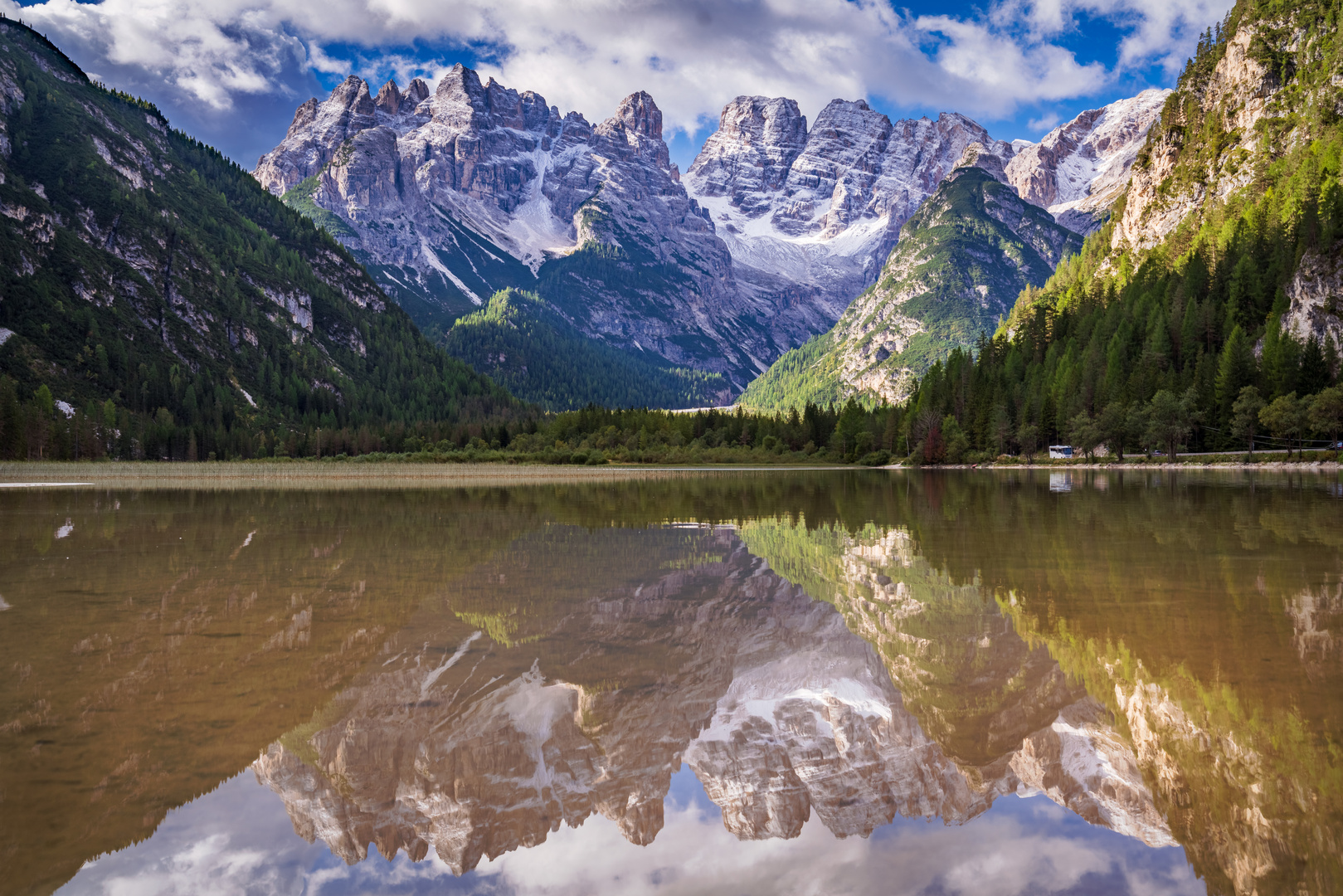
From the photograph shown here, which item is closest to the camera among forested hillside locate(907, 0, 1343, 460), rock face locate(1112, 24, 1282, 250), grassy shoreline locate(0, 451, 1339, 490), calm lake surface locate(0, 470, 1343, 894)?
calm lake surface locate(0, 470, 1343, 894)

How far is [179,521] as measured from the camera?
34.4 metres

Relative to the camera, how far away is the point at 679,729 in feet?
31.9

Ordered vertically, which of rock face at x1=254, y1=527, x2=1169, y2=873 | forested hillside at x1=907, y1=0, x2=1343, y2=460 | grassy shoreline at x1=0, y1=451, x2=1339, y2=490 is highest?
forested hillside at x1=907, y1=0, x2=1343, y2=460

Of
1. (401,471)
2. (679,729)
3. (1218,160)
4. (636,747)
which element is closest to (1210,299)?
(1218,160)

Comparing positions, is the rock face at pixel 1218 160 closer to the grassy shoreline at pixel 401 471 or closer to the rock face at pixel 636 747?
the grassy shoreline at pixel 401 471

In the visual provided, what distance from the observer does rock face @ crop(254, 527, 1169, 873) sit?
7547 millimetres

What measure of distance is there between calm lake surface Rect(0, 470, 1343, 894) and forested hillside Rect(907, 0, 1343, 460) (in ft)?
298

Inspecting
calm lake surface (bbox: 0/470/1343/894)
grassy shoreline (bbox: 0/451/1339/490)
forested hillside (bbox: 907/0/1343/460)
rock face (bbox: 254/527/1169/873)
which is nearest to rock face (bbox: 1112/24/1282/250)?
forested hillside (bbox: 907/0/1343/460)

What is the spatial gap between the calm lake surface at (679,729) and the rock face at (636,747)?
45 millimetres

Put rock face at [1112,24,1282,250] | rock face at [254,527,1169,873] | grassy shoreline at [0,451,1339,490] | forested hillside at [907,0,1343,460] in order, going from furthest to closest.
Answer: rock face at [1112,24,1282,250] < forested hillside at [907,0,1343,460] < grassy shoreline at [0,451,1339,490] < rock face at [254,527,1169,873]

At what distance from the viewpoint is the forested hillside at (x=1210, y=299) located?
98.1 meters

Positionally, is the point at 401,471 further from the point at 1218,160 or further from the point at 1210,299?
the point at 1218,160

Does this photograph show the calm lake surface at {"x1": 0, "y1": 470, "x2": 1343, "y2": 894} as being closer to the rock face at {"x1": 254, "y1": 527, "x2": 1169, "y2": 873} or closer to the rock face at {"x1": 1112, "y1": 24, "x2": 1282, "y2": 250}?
the rock face at {"x1": 254, "y1": 527, "x2": 1169, "y2": 873}

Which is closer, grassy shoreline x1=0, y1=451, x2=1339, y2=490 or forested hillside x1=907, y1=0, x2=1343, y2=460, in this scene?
grassy shoreline x1=0, y1=451, x2=1339, y2=490
